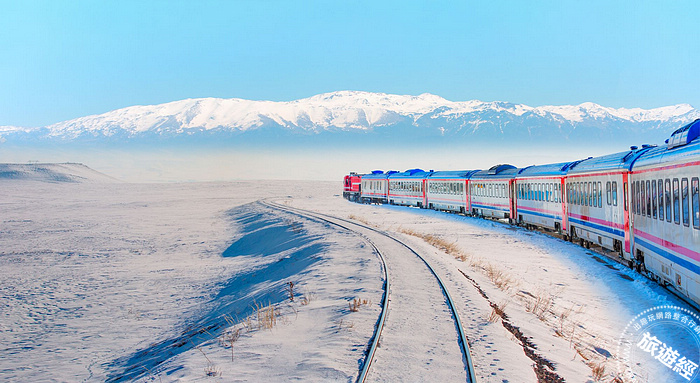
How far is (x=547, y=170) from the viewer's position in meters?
29.2

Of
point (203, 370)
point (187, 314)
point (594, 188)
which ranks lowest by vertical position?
point (187, 314)

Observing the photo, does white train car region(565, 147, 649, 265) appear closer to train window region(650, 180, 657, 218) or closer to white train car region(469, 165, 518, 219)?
train window region(650, 180, 657, 218)

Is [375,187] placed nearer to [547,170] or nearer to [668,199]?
[547,170]

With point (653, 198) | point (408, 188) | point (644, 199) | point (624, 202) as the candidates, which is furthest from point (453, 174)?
point (653, 198)

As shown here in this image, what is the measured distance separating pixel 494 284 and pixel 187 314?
9.42 meters

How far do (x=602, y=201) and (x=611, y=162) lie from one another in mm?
1535

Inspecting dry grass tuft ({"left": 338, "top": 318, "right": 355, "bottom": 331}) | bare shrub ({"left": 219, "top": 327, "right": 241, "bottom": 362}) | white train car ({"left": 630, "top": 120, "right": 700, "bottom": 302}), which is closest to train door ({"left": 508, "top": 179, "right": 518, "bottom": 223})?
white train car ({"left": 630, "top": 120, "right": 700, "bottom": 302})

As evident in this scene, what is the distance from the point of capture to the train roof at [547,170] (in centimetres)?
2687

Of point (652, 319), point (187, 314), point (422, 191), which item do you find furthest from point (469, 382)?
point (422, 191)

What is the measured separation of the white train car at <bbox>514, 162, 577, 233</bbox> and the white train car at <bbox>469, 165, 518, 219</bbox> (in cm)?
119

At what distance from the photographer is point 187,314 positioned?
684 inches

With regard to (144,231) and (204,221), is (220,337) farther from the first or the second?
(204,221)

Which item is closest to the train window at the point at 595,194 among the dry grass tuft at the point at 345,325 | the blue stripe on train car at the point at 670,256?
the blue stripe on train car at the point at 670,256

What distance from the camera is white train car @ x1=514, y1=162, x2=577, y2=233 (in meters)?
26.8
